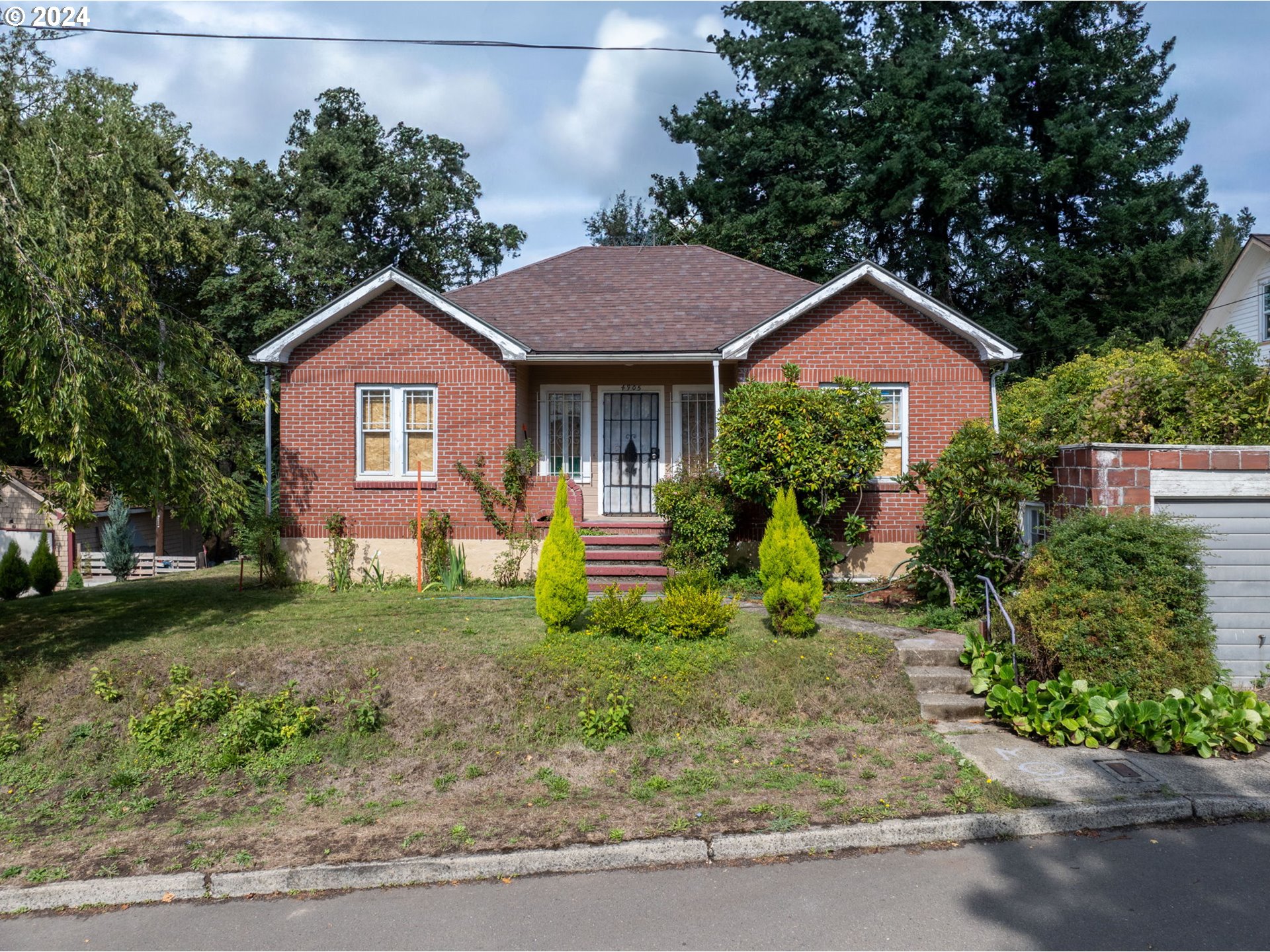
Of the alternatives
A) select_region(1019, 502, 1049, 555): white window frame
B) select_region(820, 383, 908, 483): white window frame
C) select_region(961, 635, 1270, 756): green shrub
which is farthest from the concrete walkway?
select_region(820, 383, 908, 483): white window frame

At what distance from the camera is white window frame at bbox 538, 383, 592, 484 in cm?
1498

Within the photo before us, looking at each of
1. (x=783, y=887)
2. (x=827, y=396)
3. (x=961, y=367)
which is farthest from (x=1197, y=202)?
(x=783, y=887)

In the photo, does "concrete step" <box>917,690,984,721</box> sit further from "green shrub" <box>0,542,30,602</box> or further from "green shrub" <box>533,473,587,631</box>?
"green shrub" <box>0,542,30,602</box>

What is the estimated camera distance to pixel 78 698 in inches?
327

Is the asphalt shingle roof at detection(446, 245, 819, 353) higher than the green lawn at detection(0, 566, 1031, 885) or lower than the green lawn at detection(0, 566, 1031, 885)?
higher

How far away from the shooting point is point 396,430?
13750 millimetres

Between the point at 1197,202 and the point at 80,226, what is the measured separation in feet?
99.1

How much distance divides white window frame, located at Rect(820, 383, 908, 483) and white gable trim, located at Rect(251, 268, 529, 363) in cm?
497

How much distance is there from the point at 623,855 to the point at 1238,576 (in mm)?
6692

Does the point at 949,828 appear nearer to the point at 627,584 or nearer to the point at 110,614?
the point at 627,584

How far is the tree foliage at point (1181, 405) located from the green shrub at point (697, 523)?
13.1 ft

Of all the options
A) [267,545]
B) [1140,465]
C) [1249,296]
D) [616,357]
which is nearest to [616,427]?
[616,357]

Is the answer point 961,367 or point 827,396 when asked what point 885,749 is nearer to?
point 827,396

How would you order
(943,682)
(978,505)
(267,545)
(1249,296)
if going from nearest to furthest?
(943,682)
(978,505)
(267,545)
(1249,296)
